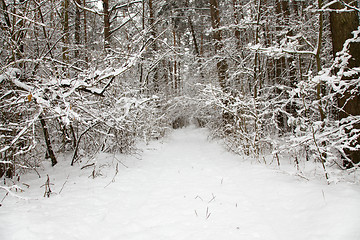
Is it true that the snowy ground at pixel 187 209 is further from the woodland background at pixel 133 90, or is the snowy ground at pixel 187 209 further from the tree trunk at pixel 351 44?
the tree trunk at pixel 351 44

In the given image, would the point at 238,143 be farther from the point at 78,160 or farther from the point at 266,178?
the point at 78,160

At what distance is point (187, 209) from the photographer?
2.72m

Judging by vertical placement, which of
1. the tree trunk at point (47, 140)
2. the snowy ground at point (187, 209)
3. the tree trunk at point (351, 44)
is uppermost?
the tree trunk at point (351, 44)

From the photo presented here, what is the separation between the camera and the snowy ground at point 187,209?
2.02 m

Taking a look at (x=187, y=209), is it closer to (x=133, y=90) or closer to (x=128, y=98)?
(x=128, y=98)

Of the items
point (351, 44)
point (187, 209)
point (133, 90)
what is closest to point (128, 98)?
point (133, 90)

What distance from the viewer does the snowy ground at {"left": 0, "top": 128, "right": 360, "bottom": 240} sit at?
202 centimetres

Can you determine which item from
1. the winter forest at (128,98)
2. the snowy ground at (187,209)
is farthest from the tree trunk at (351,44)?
the snowy ground at (187,209)

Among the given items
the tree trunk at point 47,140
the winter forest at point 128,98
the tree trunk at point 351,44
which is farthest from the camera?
the tree trunk at point 47,140

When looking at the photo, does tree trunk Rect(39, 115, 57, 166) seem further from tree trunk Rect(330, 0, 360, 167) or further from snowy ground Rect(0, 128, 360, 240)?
tree trunk Rect(330, 0, 360, 167)

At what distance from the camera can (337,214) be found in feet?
6.74

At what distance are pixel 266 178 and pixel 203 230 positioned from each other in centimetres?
206

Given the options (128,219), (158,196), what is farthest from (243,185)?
(128,219)

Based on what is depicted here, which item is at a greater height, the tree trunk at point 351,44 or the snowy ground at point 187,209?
the tree trunk at point 351,44
